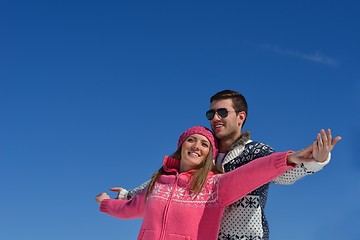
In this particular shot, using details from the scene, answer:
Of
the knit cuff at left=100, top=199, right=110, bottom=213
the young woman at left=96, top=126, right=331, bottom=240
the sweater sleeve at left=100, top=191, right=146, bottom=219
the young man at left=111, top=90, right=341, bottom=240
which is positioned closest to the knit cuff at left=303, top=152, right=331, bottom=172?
the young man at left=111, top=90, right=341, bottom=240

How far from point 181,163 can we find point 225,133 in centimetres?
83

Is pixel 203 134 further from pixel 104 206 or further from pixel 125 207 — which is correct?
pixel 104 206

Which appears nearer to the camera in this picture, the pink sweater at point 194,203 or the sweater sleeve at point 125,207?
the pink sweater at point 194,203

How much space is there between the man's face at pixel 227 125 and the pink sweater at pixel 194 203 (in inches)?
29.1

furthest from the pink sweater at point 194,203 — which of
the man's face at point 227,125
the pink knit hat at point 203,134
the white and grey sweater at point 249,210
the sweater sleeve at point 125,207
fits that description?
the sweater sleeve at point 125,207

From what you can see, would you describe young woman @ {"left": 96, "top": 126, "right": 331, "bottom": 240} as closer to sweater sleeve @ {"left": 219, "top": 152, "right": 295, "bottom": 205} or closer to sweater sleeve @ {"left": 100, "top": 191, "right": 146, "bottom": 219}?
sweater sleeve @ {"left": 219, "top": 152, "right": 295, "bottom": 205}

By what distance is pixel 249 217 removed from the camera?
22.3 feet

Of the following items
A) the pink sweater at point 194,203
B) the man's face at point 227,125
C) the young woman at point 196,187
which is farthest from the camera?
the man's face at point 227,125

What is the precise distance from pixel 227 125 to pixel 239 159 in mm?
673

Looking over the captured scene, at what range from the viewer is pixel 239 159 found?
7180 millimetres

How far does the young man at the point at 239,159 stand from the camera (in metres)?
6.75

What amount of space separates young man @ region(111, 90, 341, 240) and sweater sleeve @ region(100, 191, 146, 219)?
A: 5.06 ft

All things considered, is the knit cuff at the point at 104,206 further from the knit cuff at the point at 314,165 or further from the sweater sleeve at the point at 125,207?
the knit cuff at the point at 314,165

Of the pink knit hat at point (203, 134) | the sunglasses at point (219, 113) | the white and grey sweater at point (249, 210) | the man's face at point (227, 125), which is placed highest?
the sunglasses at point (219, 113)
